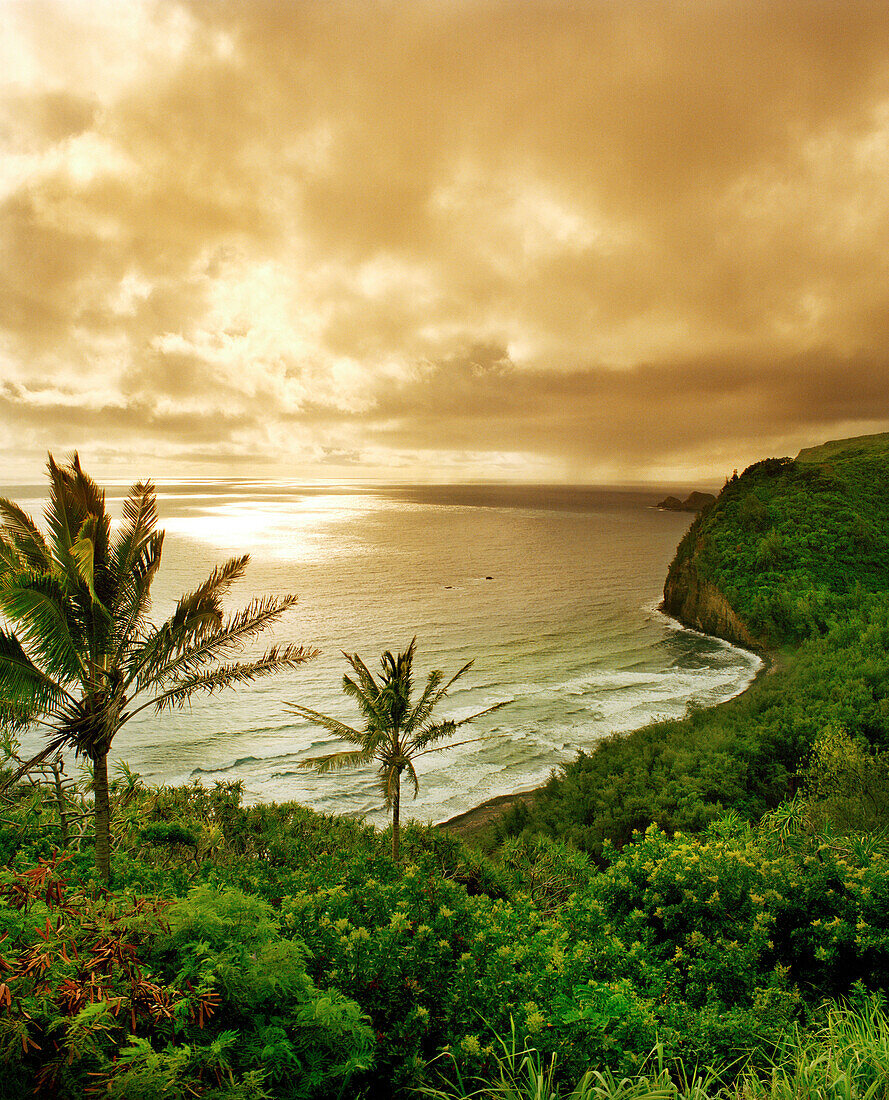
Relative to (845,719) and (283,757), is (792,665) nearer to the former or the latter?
(845,719)

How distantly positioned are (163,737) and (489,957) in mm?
29431

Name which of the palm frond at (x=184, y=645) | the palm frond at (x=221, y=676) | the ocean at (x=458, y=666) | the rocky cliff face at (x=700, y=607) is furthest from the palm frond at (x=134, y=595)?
the rocky cliff face at (x=700, y=607)

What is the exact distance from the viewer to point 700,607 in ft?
168

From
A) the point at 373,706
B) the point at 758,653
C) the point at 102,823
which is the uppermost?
the point at 102,823

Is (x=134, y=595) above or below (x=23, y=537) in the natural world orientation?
below

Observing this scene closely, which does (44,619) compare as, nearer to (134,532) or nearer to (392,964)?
(134,532)

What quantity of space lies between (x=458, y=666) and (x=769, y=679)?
20429 mm

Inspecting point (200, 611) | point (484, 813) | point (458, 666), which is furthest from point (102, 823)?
point (458, 666)

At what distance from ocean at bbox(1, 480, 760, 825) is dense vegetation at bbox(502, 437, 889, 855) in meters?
3.95

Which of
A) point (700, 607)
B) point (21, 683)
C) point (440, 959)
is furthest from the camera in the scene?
point (700, 607)

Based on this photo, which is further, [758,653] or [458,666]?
[758,653]

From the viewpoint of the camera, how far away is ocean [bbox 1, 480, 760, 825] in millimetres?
27203

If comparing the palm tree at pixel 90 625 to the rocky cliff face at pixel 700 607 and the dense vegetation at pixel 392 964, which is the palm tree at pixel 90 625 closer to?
the dense vegetation at pixel 392 964

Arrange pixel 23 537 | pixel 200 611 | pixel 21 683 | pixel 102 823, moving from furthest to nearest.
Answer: pixel 200 611
pixel 23 537
pixel 102 823
pixel 21 683
